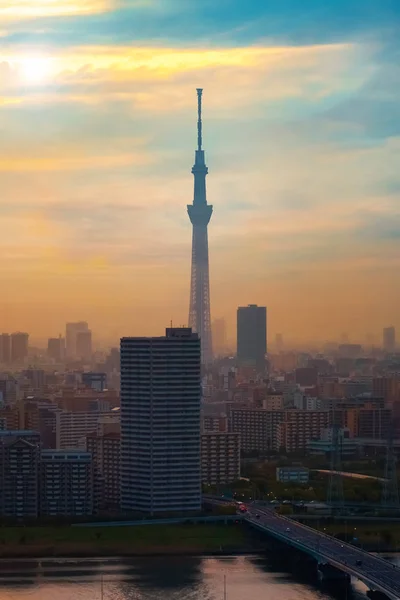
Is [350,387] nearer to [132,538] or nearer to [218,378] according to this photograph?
[218,378]

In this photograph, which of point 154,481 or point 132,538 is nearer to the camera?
point 132,538

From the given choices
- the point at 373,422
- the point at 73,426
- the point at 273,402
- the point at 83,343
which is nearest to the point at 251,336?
the point at 83,343

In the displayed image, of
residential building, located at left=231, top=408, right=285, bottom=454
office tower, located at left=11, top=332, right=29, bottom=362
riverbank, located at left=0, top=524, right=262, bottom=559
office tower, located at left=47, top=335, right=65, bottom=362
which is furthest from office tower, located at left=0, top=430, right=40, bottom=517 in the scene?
office tower, located at left=47, top=335, right=65, bottom=362

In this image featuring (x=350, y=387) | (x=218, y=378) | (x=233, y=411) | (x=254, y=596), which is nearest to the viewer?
(x=254, y=596)

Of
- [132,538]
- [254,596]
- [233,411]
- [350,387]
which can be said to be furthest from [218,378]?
[254,596]

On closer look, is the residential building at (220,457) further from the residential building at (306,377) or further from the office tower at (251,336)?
the office tower at (251,336)

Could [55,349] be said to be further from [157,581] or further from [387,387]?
[157,581]

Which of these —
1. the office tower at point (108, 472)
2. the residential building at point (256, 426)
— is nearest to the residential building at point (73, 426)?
the residential building at point (256, 426)
